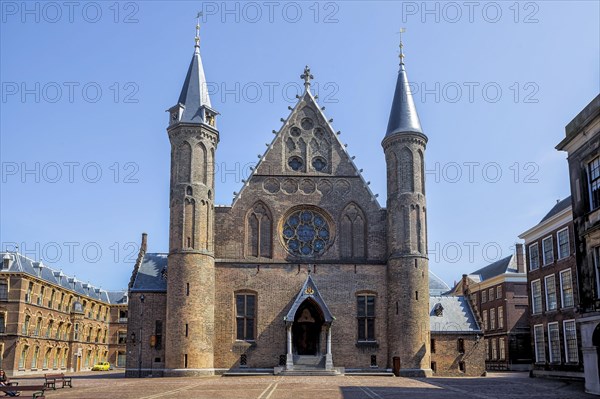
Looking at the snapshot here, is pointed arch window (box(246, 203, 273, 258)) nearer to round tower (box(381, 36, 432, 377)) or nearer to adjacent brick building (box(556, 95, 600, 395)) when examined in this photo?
round tower (box(381, 36, 432, 377))

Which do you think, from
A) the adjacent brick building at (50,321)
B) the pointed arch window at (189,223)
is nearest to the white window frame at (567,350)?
the pointed arch window at (189,223)

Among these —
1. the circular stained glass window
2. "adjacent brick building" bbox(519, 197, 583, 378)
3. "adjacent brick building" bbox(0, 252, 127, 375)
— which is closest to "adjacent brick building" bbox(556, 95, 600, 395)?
"adjacent brick building" bbox(519, 197, 583, 378)

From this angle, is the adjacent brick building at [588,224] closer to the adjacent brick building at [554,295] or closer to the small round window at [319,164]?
the adjacent brick building at [554,295]

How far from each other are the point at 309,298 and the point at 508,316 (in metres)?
29.7

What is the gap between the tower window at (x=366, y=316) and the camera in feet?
150

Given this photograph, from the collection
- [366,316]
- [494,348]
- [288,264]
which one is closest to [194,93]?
[288,264]

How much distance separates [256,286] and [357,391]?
18268mm

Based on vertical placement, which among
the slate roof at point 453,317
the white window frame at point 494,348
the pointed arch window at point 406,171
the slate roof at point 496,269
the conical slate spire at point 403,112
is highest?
the conical slate spire at point 403,112

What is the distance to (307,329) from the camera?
4606 centimetres

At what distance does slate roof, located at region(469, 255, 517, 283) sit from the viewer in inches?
2712

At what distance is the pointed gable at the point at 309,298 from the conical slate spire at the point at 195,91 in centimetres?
1419

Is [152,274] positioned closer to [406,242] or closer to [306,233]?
[306,233]

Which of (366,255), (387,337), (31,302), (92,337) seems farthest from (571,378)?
(92,337)

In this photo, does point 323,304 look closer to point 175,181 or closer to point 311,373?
point 311,373
